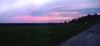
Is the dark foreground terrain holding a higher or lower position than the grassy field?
higher

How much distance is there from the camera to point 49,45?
20734mm

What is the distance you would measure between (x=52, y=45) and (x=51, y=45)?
112mm

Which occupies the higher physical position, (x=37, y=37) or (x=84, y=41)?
(x=84, y=41)

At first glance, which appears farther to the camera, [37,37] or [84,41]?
[37,37]

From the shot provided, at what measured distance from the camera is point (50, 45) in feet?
68.0

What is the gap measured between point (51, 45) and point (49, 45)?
21 centimetres

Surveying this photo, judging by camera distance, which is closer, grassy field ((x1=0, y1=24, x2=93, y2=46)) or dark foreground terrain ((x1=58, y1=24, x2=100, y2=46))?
dark foreground terrain ((x1=58, y1=24, x2=100, y2=46))

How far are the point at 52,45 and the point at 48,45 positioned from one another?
408mm

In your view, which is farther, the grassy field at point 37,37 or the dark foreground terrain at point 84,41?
the grassy field at point 37,37

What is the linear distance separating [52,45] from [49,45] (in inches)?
12.0

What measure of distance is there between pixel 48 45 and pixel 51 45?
306 mm

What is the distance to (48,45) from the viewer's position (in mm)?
20750

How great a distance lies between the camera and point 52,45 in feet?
68.0

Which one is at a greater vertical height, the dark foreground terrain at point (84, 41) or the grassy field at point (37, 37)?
the dark foreground terrain at point (84, 41)
